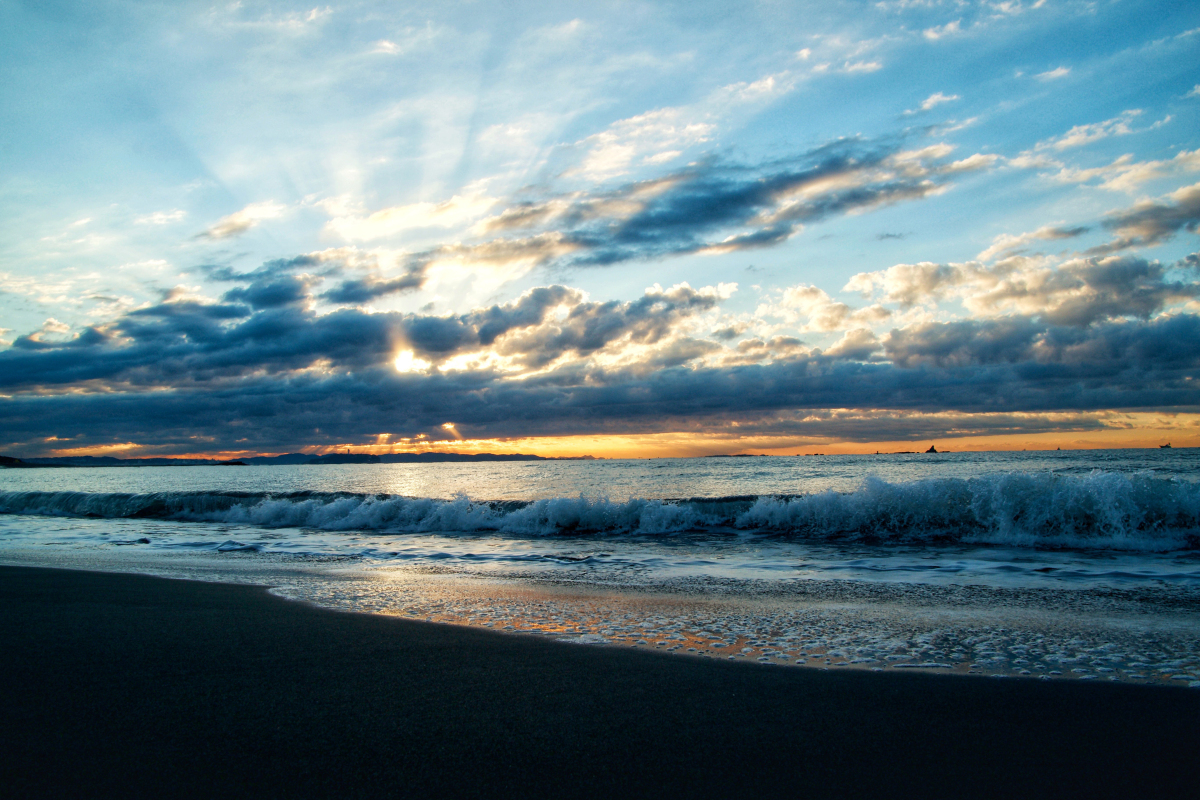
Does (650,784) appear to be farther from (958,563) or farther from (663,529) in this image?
(663,529)

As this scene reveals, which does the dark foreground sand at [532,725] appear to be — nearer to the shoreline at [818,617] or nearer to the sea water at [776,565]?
the shoreline at [818,617]

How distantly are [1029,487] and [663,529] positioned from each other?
27.0 feet

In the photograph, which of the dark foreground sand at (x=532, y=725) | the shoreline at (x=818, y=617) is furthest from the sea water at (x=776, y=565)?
the dark foreground sand at (x=532, y=725)

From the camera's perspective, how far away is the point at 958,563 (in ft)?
32.9

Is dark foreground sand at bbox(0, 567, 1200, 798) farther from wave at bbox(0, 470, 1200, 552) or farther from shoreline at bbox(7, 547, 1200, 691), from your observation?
wave at bbox(0, 470, 1200, 552)

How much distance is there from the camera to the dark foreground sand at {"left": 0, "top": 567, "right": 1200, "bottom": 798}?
2518 millimetres

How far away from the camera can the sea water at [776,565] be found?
4910 mm

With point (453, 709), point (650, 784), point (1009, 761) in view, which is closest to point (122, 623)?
point (453, 709)

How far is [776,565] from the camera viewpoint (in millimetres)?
10031

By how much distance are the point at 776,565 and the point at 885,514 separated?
6052 millimetres

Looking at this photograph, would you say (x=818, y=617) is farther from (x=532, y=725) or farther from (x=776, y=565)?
(x=776, y=565)

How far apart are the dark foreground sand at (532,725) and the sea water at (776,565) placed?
0.65 metres

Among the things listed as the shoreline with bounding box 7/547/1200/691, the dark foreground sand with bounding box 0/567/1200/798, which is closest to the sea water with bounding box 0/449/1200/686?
the shoreline with bounding box 7/547/1200/691

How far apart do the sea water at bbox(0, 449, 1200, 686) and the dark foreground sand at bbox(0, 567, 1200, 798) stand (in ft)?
2.12
